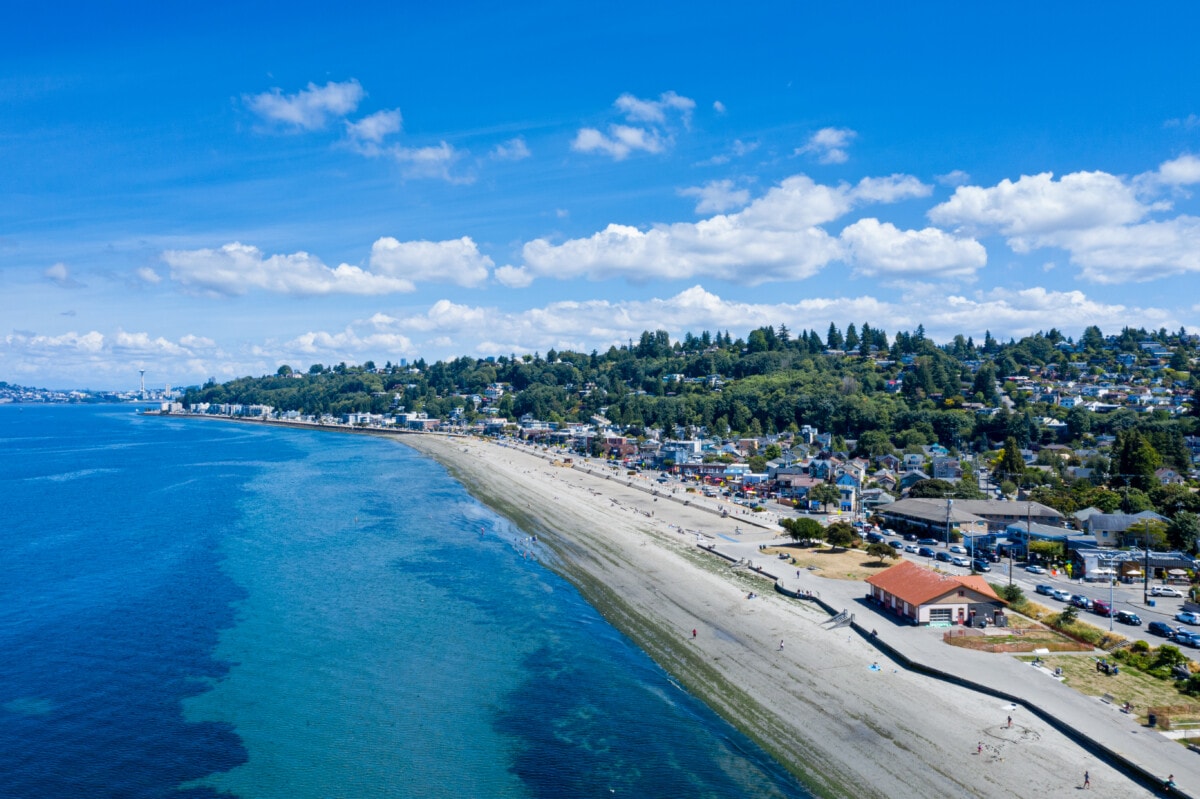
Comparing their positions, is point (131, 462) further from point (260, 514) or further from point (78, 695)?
point (78, 695)

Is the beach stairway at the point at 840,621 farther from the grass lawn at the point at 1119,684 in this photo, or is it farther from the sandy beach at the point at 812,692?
the grass lawn at the point at 1119,684

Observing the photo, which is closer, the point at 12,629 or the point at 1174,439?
the point at 12,629

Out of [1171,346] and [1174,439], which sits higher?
[1171,346]

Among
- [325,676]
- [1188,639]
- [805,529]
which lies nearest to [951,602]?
[1188,639]

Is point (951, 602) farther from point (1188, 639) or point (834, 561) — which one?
point (834, 561)

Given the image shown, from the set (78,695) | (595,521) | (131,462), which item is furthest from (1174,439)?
(131,462)
